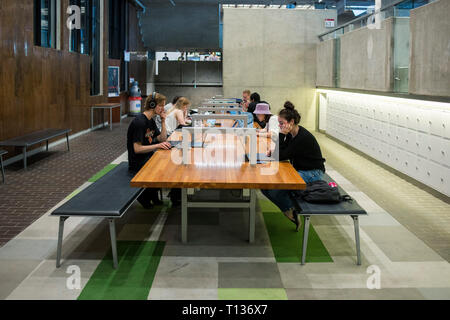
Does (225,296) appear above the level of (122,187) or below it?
below

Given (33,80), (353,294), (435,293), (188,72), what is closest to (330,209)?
(353,294)

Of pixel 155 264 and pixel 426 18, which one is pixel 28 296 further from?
pixel 426 18

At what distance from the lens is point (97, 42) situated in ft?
46.0

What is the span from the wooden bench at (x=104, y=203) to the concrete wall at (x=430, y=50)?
3.55 meters

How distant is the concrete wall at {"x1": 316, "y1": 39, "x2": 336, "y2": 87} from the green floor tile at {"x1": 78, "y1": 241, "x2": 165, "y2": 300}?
7.85m

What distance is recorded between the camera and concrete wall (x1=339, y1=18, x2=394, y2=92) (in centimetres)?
704

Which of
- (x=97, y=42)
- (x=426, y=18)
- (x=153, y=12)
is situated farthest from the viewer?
(x=153, y=12)

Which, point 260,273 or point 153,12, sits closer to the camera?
point 260,273

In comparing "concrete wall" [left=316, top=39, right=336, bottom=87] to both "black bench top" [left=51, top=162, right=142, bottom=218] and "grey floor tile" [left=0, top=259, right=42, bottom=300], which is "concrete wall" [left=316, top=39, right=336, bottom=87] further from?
"grey floor tile" [left=0, top=259, right=42, bottom=300]

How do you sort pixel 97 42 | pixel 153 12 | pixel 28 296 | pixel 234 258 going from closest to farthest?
pixel 28 296 → pixel 234 258 → pixel 97 42 → pixel 153 12

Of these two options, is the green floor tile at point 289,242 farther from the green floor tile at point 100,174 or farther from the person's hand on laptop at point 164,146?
the green floor tile at point 100,174

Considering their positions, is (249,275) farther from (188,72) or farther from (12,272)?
(188,72)

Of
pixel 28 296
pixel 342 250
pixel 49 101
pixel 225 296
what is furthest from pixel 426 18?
pixel 49 101

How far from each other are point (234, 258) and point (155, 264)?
2.13 ft
